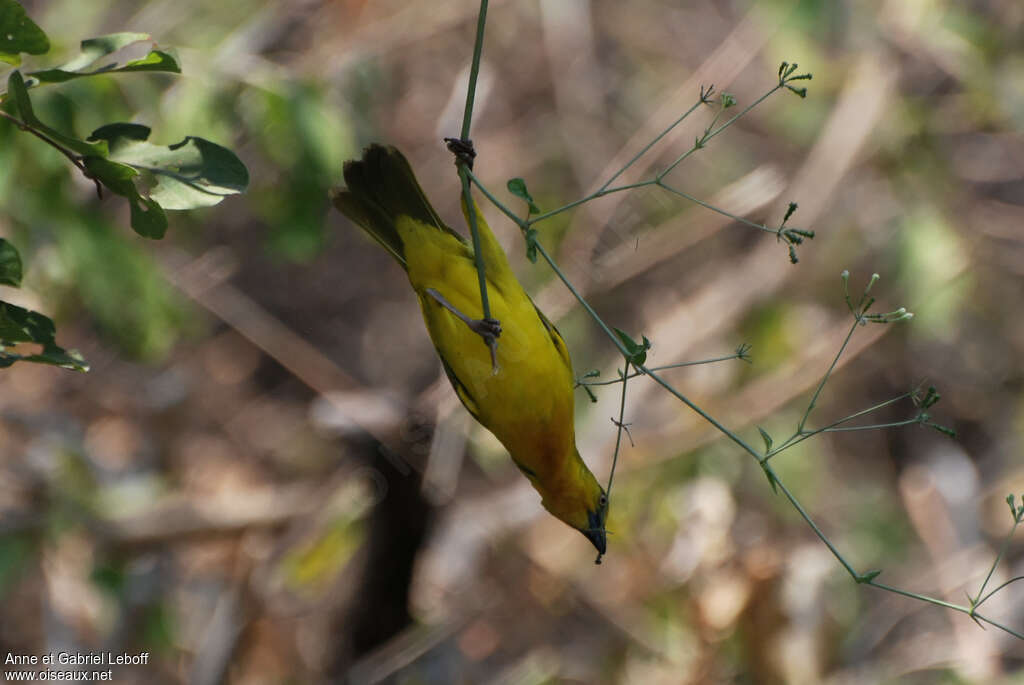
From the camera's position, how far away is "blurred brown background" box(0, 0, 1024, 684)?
17.3ft

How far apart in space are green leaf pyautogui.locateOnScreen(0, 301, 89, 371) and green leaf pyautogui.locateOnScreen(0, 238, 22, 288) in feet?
0.15

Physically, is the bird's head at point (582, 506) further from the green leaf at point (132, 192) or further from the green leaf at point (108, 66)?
the green leaf at point (108, 66)

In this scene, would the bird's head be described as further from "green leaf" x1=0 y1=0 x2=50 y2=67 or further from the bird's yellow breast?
"green leaf" x1=0 y1=0 x2=50 y2=67

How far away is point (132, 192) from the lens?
1834 mm

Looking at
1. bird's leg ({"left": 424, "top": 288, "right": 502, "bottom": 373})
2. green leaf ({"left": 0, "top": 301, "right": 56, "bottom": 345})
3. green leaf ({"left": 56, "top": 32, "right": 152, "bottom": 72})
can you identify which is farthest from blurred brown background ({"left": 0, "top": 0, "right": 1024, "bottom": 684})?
green leaf ({"left": 0, "top": 301, "right": 56, "bottom": 345})

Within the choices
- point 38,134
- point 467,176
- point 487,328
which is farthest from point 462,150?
point 38,134

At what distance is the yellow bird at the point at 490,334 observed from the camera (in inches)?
103

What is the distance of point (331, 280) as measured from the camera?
8195 mm

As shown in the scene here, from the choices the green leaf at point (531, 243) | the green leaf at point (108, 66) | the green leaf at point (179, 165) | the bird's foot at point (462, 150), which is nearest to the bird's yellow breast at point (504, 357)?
the bird's foot at point (462, 150)

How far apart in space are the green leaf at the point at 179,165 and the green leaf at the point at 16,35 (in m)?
0.20

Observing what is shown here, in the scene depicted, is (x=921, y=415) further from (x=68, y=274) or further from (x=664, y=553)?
(x=664, y=553)

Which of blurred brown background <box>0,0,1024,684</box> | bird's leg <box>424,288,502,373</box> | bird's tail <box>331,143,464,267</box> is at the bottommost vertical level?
blurred brown background <box>0,0,1024,684</box>

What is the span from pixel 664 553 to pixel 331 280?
148 inches

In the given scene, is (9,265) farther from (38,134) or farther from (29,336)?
(38,134)
